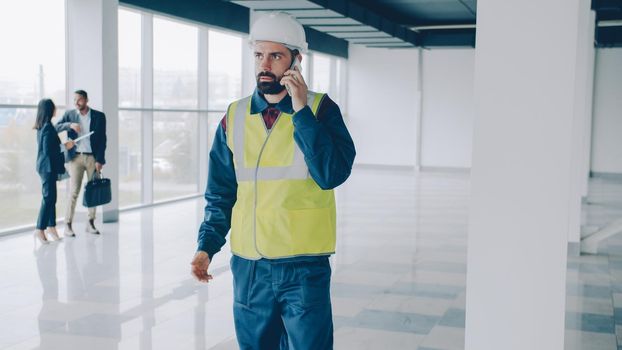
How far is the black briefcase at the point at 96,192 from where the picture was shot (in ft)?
31.5

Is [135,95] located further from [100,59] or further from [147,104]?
[100,59]

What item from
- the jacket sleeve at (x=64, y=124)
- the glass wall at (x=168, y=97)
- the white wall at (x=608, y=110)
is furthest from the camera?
the white wall at (x=608, y=110)

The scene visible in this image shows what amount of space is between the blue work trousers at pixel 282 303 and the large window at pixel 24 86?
27.9 feet

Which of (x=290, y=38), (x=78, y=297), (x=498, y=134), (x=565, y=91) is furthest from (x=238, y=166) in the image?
(x=78, y=297)

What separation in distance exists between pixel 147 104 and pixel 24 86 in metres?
2.91

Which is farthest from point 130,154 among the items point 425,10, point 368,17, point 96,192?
point 425,10

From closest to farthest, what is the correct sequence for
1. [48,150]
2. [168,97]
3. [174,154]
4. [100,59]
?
A: [48,150]
[100,59]
[168,97]
[174,154]

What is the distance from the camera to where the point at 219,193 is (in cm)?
301

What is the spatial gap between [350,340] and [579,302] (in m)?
2.59

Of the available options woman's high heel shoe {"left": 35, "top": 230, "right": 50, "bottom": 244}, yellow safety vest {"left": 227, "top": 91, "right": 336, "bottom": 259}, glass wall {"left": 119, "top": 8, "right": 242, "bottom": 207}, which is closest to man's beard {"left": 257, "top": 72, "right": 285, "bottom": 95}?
yellow safety vest {"left": 227, "top": 91, "right": 336, "bottom": 259}

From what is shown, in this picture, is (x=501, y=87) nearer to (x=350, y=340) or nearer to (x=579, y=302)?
(x=350, y=340)

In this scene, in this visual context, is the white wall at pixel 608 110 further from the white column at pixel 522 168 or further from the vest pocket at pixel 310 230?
the vest pocket at pixel 310 230

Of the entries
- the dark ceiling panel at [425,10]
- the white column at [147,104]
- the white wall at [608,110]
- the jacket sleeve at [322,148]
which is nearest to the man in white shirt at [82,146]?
the white column at [147,104]

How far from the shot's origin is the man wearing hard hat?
2766 mm
